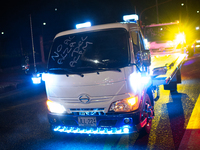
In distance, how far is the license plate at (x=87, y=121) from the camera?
353 cm

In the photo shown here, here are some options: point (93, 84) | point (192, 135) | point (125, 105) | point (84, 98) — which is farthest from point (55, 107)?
point (192, 135)

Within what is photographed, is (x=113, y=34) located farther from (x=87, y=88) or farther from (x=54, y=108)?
(x=54, y=108)

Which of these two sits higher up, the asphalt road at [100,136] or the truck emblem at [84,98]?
the truck emblem at [84,98]

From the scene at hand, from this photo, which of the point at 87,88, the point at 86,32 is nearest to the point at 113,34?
the point at 86,32

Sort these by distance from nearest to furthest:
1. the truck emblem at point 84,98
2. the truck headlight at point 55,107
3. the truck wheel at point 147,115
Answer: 1. the truck emblem at point 84,98
2. the truck headlight at point 55,107
3. the truck wheel at point 147,115

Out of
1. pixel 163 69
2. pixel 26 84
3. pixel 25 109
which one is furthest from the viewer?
pixel 26 84

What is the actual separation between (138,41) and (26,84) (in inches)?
382

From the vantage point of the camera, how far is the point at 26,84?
1258cm

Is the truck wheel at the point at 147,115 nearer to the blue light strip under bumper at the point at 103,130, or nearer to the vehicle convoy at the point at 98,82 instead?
the vehicle convoy at the point at 98,82

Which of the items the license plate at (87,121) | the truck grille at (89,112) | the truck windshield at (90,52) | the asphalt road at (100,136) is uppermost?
the truck windshield at (90,52)

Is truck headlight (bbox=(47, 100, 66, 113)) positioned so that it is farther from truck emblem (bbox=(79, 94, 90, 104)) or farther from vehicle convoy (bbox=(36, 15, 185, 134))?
truck emblem (bbox=(79, 94, 90, 104))

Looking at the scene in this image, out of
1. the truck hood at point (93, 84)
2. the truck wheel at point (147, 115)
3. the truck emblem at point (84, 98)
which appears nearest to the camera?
the truck hood at point (93, 84)

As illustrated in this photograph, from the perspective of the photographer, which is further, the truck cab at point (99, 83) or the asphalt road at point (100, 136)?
the asphalt road at point (100, 136)

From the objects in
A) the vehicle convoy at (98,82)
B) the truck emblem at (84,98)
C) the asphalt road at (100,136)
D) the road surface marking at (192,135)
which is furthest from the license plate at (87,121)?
the road surface marking at (192,135)
